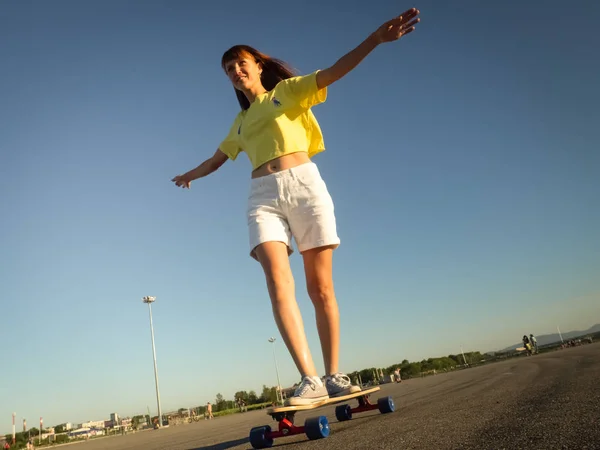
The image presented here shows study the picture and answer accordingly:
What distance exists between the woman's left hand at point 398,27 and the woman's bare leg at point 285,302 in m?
1.56

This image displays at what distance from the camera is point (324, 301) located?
321 centimetres

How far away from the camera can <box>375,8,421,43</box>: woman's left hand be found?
9.12ft

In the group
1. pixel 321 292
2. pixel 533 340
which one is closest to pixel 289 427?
pixel 321 292

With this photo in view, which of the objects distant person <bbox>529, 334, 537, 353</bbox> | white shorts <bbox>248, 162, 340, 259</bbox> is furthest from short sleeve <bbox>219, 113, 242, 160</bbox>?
distant person <bbox>529, 334, 537, 353</bbox>

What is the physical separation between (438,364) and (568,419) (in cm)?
8340

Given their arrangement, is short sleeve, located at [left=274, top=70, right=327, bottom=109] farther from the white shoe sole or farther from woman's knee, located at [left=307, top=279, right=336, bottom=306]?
the white shoe sole

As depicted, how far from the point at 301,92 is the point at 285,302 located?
1581 millimetres

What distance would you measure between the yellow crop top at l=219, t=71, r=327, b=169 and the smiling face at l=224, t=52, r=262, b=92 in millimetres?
178

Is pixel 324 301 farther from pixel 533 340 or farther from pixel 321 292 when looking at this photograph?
pixel 533 340

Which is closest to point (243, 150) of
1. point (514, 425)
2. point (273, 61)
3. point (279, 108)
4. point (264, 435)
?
point (279, 108)

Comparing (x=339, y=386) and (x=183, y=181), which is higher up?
(x=183, y=181)

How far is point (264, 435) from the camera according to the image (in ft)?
8.21

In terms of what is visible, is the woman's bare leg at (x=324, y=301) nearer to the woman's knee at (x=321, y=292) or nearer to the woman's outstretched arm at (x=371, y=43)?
the woman's knee at (x=321, y=292)

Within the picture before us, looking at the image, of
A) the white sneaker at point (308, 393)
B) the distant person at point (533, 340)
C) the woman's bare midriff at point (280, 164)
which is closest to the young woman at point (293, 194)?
the woman's bare midriff at point (280, 164)
